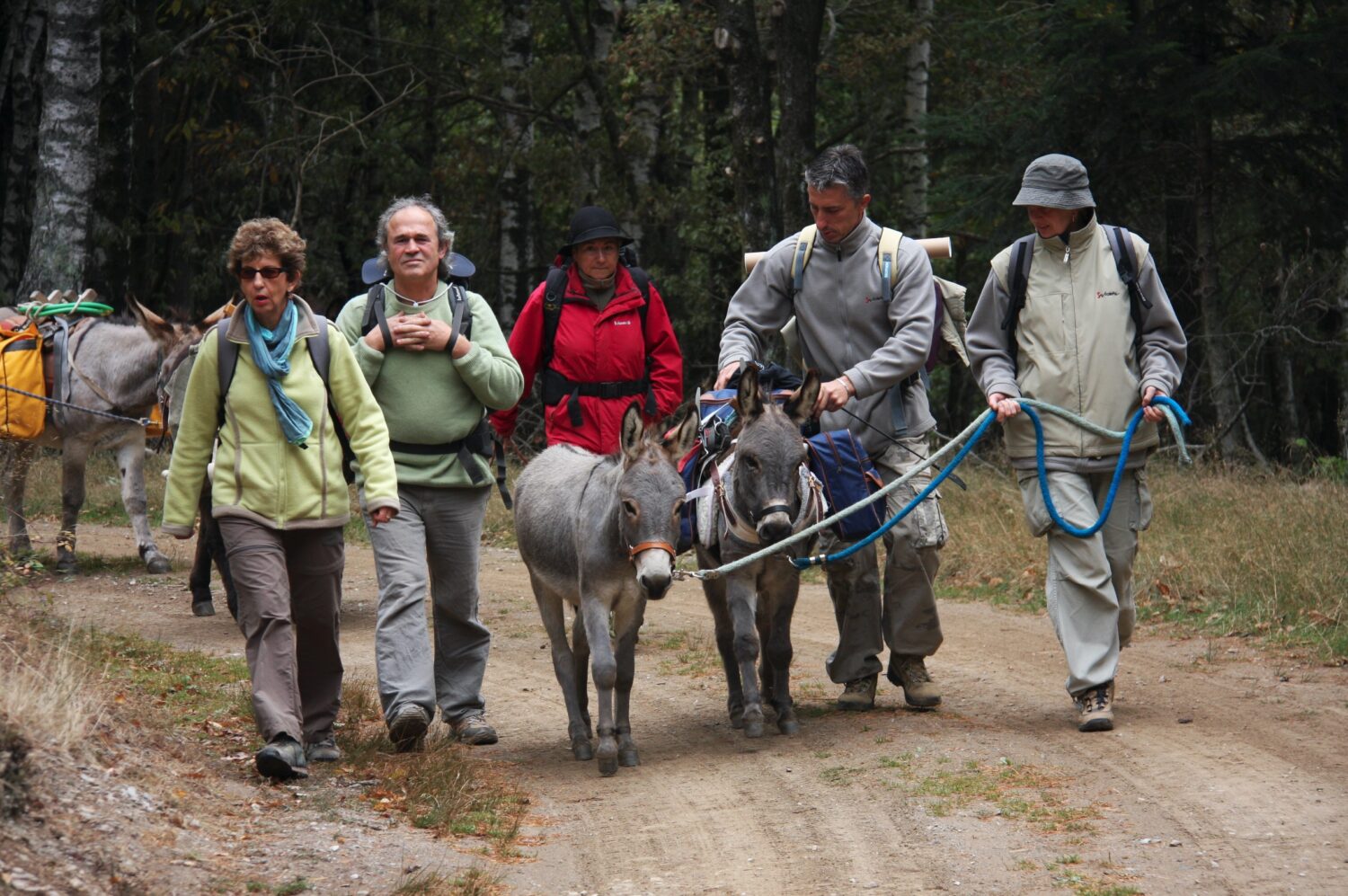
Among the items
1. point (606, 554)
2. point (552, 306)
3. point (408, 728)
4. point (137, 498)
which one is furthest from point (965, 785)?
point (137, 498)

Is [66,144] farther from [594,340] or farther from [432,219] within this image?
[594,340]

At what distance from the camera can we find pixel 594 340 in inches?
294

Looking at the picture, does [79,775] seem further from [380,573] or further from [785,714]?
[785,714]

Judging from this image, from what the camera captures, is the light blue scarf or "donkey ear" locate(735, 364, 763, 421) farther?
"donkey ear" locate(735, 364, 763, 421)

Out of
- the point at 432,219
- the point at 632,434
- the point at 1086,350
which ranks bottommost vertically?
the point at 632,434

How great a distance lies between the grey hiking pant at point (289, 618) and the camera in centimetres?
607

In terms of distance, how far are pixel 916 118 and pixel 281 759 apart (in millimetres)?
16358

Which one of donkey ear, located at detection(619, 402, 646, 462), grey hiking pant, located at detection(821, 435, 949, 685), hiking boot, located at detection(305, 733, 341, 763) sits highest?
donkey ear, located at detection(619, 402, 646, 462)

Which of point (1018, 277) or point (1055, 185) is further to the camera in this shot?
point (1018, 277)

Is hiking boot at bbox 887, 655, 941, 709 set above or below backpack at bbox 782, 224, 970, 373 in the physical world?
below

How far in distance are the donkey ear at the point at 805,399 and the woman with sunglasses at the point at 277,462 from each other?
183 cm

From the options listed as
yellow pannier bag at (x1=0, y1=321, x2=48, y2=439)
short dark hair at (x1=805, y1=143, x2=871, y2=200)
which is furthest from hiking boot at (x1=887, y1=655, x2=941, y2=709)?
yellow pannier bag at (x1=0, y1=321, x2=48, y2=439)

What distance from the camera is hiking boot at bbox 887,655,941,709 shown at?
762 cm

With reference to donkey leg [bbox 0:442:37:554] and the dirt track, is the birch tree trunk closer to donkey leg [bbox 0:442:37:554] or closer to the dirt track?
donkey leg [bbox 0:442:37:554]
